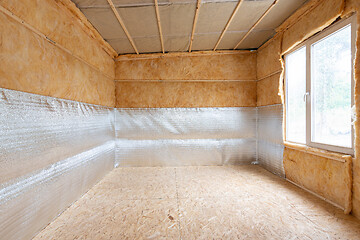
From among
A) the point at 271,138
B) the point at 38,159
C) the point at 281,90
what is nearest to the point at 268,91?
the point at 281,90

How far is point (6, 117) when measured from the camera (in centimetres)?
127

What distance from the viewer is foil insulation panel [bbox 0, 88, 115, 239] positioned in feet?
4.15

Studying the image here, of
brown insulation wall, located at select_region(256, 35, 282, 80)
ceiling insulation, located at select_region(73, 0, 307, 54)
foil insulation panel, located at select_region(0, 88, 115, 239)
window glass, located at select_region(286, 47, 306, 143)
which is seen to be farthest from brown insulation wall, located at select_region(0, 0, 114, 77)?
window glass, located at select_region(286, 47, 306, 143)

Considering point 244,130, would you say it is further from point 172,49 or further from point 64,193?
point 64,193

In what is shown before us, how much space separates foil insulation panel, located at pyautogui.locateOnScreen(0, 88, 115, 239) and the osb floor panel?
22 cm

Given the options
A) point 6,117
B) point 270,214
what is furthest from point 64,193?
point 270,214

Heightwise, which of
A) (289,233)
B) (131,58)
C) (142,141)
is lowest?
(289,233)

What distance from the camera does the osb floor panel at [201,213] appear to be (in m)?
1.50

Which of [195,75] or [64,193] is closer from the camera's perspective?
[64,193]

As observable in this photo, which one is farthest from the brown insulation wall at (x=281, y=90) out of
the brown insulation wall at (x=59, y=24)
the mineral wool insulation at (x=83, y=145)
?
the brown insulation wall at (x=59, y=24)

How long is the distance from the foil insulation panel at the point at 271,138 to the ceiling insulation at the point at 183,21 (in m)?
1.36

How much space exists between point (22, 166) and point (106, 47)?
2.40 meters

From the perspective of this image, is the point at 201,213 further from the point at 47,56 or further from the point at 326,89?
the point at 47,56

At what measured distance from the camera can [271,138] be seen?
10.2 feet
